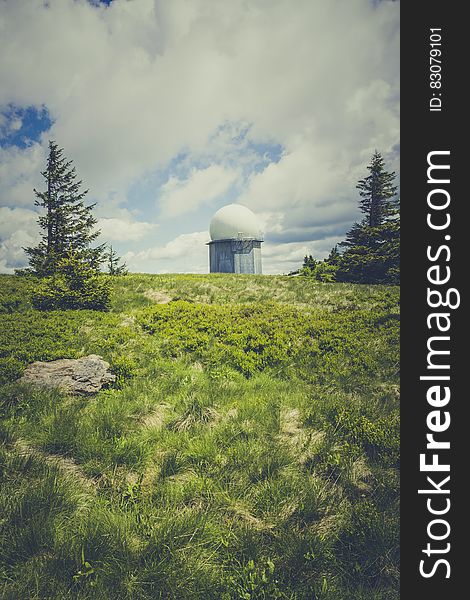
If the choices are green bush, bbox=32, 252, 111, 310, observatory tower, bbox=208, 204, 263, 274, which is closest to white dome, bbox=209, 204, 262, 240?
observatory tower, bbox=208, 204, 263, 274

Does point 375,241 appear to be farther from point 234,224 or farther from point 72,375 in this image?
point 72,375

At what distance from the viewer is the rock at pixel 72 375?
6.36m

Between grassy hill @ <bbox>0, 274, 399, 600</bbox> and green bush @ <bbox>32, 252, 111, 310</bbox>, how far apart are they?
4.52 meters

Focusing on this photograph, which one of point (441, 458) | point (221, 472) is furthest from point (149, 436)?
point (441, 458)

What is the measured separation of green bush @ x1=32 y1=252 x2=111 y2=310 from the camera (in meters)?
13.2

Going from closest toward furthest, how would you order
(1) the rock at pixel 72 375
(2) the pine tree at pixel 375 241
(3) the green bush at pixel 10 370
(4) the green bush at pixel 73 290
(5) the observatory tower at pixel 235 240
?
(1) the rock at pixel 72 375, (3) the green bush at pixel 10 370, (4) the green bush at pixel 73 290, (2) the pine tree at pixel 375 241, (5) the observatory tower at pixel 235 240

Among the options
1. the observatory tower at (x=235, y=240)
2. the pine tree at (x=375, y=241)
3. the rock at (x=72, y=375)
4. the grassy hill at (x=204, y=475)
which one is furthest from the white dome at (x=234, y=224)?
the rock at (x=72, y=375)

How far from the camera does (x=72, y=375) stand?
264 inches

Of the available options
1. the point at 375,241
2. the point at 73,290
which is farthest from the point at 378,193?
the point at 73,290

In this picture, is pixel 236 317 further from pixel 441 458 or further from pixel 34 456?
pixel 441 458

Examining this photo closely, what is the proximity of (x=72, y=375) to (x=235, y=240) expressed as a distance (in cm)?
3746

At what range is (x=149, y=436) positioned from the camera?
15.6 feet

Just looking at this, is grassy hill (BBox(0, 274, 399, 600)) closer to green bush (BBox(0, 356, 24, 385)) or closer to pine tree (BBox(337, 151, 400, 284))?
green bush (BBox(0, 356, 24, 385))

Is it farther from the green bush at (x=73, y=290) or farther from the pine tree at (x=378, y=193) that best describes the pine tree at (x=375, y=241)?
the green bush at (x=73, y=290)
